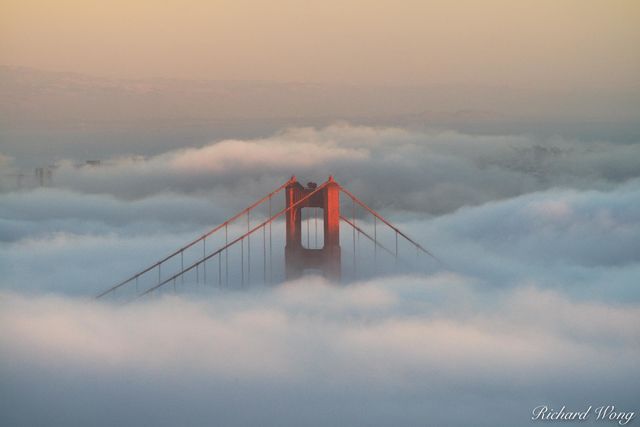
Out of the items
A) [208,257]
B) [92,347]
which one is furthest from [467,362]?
[92,347]

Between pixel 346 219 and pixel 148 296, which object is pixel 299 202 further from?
→ pixel 148 296

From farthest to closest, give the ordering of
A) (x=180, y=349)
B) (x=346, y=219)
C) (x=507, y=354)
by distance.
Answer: (x=346, y=219) → (x=180, y=349) → (x=507, y=354)

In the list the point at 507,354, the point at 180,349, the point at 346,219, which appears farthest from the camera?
the point at 346,219

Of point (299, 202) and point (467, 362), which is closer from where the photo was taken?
point (467, 362)

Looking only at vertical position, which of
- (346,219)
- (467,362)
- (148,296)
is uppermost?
(346,219)

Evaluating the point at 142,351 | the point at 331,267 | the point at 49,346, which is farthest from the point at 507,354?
the point at 49,346

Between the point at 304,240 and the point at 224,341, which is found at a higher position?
the point at 304,240
